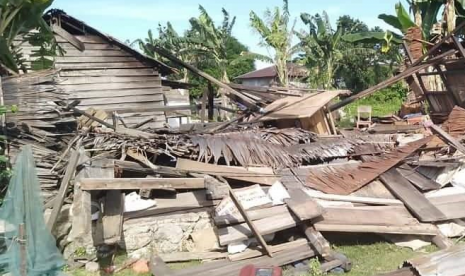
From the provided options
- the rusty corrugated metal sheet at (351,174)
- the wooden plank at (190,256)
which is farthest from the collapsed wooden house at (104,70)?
the wooden plank at (190,256)

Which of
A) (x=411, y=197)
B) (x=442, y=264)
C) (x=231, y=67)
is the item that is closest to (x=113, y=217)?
(x=442, y=264)

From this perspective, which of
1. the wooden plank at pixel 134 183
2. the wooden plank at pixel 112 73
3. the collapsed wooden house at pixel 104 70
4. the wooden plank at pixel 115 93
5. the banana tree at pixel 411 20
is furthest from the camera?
the banana tree at pixel 411 20

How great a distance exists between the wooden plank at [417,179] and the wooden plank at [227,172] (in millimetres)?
2187

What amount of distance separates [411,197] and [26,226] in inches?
216

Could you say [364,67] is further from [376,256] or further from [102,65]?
[376,256]

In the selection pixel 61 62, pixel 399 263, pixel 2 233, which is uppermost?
pixel 61 62

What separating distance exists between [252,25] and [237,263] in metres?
17.6

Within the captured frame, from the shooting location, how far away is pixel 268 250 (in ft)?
21.1

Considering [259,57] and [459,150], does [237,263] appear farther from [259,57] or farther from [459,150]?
[259,57]

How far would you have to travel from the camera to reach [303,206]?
6.89 metres

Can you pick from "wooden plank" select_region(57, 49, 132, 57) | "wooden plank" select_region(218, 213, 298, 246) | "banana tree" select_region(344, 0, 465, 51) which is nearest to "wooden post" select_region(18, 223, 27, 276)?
"wooden plank" select_region(218, 213, 298, 246)

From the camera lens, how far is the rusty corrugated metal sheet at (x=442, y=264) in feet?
16.2

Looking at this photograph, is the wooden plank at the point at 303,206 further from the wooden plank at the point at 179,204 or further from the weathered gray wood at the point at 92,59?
the weathered gray wood at the point at 92,59

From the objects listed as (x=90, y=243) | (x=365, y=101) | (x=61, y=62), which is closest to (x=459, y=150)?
(x=90, y=243)
